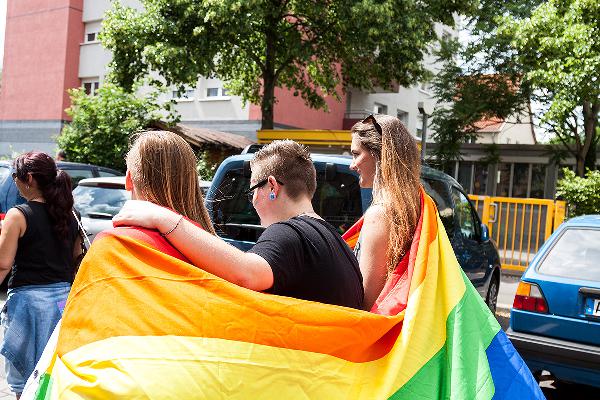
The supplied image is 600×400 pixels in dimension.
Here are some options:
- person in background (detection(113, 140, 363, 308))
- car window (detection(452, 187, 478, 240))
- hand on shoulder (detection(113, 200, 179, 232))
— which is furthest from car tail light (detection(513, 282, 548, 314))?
hand on shoulder (detection(113, 200, 179, 232))

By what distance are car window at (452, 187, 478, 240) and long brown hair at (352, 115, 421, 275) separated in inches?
187

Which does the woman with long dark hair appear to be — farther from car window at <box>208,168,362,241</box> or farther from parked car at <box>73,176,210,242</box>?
parked car at <box>73,176,210,242</box>

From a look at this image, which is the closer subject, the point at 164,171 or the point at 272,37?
the point at 164,171

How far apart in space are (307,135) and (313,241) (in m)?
10.4

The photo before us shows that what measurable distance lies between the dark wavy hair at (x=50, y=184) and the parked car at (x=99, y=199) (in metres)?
4.05

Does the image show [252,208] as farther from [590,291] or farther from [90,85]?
[90,85]

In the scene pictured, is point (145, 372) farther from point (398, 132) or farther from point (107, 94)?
point (107, 94)

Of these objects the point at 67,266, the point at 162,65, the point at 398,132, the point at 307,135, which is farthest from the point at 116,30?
the point at 398,132

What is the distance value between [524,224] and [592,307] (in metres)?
10.2

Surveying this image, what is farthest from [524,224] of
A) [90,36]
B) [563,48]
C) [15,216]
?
[90,36]

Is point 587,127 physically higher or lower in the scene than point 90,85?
lower

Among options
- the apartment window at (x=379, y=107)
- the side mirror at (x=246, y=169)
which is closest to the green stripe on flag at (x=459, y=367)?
the side mirror at (x=246, y=169)

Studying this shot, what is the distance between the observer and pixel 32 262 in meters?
3.96

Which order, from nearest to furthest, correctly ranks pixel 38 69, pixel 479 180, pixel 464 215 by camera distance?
pixel 464 215 < pixel 479 180 < pixel 38 69
